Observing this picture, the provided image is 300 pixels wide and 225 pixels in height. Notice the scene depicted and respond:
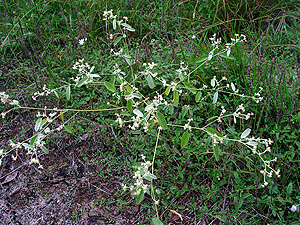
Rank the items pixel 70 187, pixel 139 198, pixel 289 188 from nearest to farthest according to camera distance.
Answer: pixel 139 198
pixel 289 188
pixel 70 187

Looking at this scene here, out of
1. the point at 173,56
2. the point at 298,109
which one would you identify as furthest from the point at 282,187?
the point at 173,56

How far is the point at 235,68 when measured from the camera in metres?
2.28

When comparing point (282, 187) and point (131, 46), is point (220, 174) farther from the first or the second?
point (131, 46)

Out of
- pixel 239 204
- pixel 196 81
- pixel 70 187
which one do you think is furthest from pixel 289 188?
pixel 70 187

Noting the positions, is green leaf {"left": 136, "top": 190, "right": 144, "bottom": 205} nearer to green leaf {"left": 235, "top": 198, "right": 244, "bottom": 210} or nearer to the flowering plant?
the flowering plant

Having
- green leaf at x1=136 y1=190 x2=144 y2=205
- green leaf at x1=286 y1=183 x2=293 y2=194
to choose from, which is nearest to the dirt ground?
green leaf at x1=136 y1=190 x2=144 y2=205

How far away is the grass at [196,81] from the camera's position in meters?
1.83

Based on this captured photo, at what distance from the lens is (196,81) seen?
2.14 metres

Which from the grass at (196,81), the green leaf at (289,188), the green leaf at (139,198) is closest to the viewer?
the green leaf at (139,198)

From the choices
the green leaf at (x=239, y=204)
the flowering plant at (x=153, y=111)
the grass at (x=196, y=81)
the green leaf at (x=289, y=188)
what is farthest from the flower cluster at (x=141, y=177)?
the green leaf at (x=289, y=188)

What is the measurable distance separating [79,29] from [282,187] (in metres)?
2.70

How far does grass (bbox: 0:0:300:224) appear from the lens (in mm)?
1835

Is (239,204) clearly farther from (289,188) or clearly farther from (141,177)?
(141,177)

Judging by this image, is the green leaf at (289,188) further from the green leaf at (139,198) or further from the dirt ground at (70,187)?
the green leaf at (139,198)
